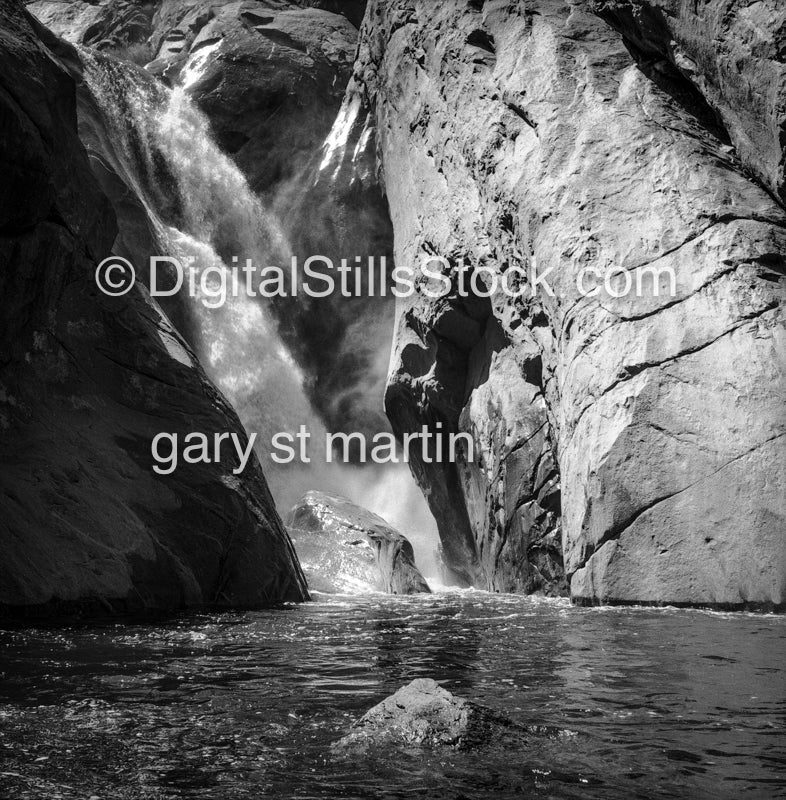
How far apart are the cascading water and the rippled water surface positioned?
14.4 m

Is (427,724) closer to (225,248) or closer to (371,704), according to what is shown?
(371,704)

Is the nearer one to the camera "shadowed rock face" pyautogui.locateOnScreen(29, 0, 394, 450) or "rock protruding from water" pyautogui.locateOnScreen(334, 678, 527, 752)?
"rock protruding from water" pyautogui.locateOnScreen(334, 678, 527, 752)

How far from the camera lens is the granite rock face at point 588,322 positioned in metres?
10.2

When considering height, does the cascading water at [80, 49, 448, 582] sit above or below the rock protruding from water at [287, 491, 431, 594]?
above

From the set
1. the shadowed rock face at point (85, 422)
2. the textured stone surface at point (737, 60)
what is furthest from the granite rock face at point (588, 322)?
the shadowed rock face at point (85, 422)

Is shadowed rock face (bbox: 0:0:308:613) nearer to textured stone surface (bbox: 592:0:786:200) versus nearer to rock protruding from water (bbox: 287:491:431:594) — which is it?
rock protruding from water (bbox: 287:491:431:594)

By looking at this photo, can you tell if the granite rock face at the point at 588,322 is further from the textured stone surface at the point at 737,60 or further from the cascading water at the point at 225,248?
the cascading water at the point at 225,248

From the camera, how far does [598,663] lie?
5.78m

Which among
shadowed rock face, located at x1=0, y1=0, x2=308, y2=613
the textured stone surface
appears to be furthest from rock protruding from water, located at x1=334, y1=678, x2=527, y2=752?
the textured stone surface

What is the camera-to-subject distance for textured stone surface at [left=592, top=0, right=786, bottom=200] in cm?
1095

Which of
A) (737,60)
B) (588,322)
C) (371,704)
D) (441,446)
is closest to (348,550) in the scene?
(441,446)

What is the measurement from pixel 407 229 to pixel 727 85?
8.90 metres

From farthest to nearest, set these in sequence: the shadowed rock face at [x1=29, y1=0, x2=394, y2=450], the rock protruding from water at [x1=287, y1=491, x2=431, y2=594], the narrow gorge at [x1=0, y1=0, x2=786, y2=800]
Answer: the shadowed rock face at [x1=29, y1=0, x2=394, y2=450]
the rock protruding from water at [x1=287, y1=491, x2=431, y2=594]
the narrow gorge at [x1=0, y1=0, x2=786, y2=800]

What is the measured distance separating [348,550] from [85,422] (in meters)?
6.20
